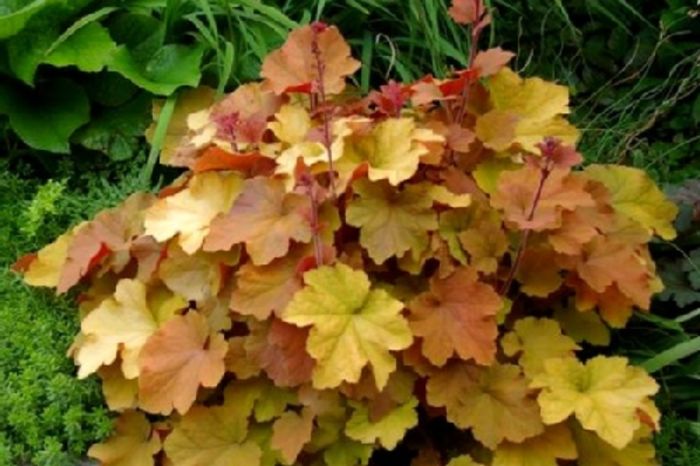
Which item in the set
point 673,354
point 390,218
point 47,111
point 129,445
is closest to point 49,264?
point 129,445

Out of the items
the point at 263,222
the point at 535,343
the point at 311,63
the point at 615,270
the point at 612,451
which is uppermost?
the point at 311,63

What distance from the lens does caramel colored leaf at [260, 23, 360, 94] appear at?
2447 mm

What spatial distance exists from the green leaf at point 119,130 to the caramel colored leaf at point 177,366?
2.98ft

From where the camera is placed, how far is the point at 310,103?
102 inches

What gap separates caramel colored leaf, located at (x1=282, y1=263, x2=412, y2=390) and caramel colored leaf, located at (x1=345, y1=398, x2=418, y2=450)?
0.13 metres

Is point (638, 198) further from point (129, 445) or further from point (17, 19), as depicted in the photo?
point (17, 19)

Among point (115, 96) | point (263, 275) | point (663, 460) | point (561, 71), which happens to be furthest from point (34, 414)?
point (561, 71)

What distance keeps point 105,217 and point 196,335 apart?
17.9 inches

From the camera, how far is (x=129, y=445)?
238 centimetres

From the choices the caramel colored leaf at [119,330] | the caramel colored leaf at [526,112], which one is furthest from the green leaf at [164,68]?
the caramel colored leaf at [526,112]

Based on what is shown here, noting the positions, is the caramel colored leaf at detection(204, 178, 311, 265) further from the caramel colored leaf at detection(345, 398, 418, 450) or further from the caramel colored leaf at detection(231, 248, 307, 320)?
the caramel colored leaf at detection(345, 398, 418, 450)

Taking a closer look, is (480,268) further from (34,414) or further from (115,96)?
(115,96)

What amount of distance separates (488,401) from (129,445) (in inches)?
29.0

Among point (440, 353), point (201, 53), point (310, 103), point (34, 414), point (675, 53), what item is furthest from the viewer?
point (675, 53)
